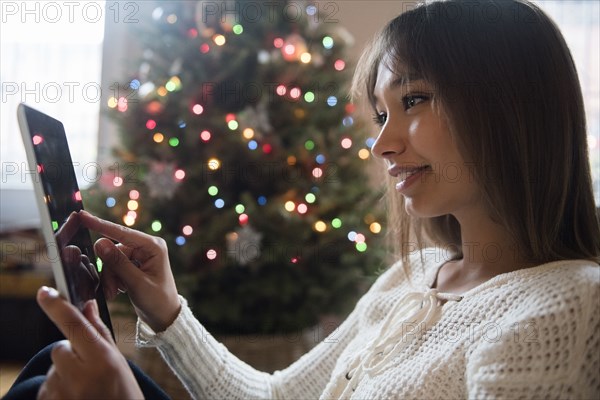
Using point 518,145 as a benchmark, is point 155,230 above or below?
below

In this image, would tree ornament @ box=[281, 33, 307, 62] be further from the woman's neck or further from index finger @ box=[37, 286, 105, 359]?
index finger @ box=[37, 286, 105, 359]

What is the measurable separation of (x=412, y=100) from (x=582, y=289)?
36 centimetres

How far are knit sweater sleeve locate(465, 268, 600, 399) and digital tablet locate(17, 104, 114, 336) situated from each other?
0.46 m

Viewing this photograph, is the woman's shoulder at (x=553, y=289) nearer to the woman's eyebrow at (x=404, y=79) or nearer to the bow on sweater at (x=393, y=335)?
the bow on sweater at (x=393, y=335)

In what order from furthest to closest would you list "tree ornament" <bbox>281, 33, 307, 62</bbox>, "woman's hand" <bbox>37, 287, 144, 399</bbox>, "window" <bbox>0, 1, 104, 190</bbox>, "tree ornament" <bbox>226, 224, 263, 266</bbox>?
"window" <bbox>0, 1, 104, 190</bbox> → "tree ornament" <bbox>281, 33, 307, 62</bbox> → "tree ornament" <bbox>226, 224, 263, 266</bbox> → "woman's hand" <bbox>37, 287, 144, 399</bbox>

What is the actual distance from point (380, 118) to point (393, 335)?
370mm

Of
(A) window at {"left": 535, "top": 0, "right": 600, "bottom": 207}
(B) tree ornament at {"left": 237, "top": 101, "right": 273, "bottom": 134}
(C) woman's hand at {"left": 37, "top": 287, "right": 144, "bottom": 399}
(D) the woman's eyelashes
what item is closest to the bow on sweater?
(D) the woman's eyelashes

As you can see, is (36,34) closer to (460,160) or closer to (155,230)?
(155,230)

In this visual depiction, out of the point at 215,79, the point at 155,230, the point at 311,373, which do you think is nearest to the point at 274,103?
the point at 215,79

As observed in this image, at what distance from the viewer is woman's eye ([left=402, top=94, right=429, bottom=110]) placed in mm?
876

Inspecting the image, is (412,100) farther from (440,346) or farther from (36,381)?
(36,381)

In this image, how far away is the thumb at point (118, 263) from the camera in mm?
864

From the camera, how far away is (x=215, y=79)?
2.10 metres

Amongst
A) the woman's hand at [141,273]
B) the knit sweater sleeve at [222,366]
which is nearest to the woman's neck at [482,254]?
the knit sweater sleeve at [222,366]
